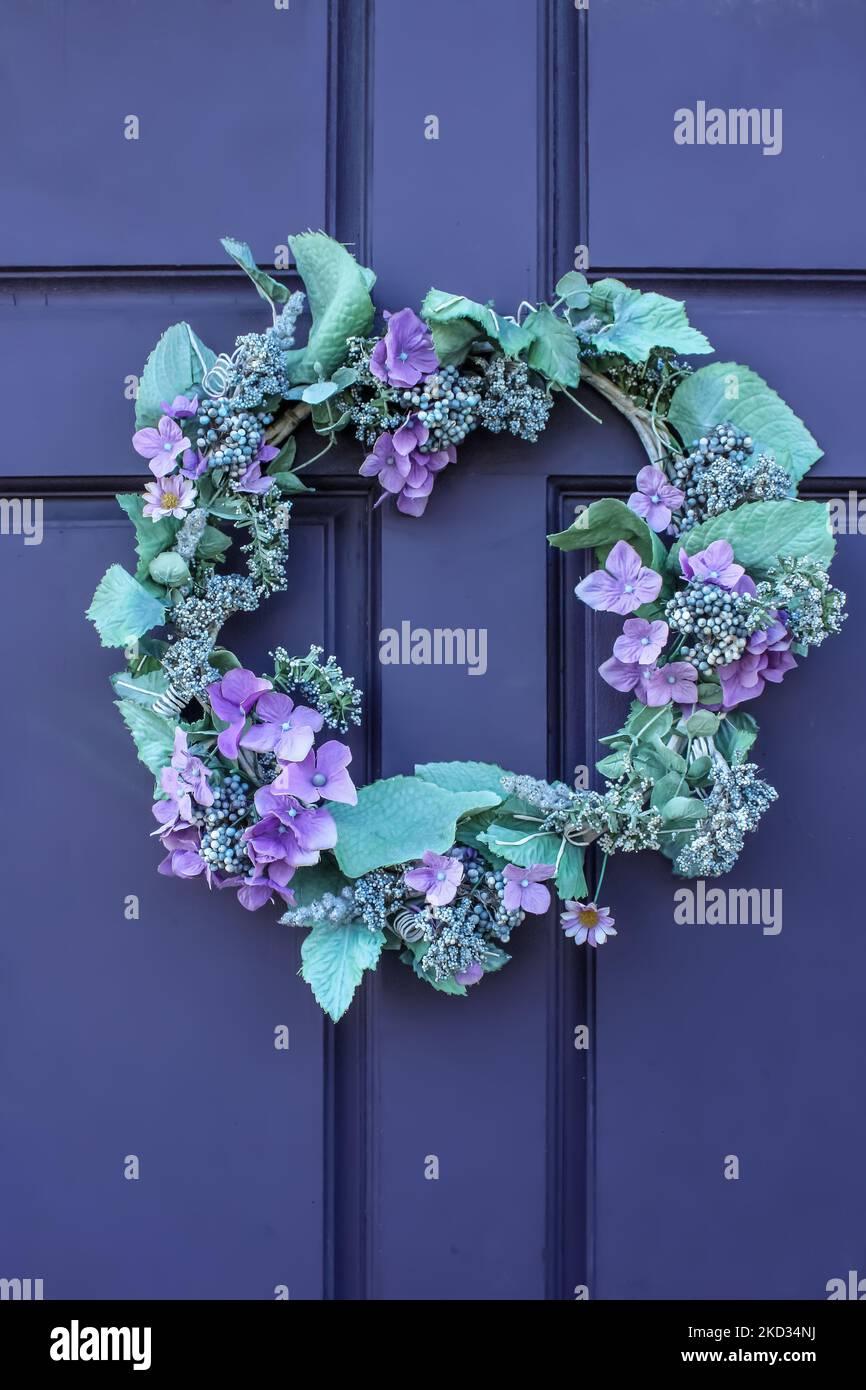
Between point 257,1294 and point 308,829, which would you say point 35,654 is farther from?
point 257,1294

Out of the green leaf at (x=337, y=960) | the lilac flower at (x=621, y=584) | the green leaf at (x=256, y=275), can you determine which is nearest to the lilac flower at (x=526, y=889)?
the green leaf at (x=337, y=960)

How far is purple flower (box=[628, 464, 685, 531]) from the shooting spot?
1.11 metres

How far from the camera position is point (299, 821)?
1063 millimetres

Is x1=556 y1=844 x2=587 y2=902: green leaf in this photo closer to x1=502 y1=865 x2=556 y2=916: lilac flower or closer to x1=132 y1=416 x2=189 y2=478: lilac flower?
x1=502 y1=865 x2=556 y2=916: lilac flower

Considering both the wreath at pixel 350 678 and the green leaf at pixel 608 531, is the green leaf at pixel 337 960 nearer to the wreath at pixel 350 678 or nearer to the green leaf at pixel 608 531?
the wreath at pixel 350 678

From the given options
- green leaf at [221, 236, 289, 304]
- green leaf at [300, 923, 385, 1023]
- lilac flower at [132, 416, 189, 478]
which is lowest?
green leaf at [300, 923, 385, 1023]

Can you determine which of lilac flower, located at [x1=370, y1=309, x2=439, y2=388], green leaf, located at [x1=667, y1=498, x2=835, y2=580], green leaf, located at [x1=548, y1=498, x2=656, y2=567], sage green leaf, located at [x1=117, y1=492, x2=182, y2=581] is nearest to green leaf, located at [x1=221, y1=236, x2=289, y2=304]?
lilac flower, located at [x1=370, y1=309, x2=439, y2=388]

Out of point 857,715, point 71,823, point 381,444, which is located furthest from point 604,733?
point 71,823

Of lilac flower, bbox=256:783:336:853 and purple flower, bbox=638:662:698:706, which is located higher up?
purple flower, bbox=638:662:698:706

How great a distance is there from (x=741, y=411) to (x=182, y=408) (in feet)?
1.77

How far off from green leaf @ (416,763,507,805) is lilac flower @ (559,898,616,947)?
0.13 m

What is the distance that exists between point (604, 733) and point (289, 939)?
39cm

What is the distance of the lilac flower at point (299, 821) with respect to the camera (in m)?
1.06

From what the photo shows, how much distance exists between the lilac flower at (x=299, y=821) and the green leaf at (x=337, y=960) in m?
0.09
